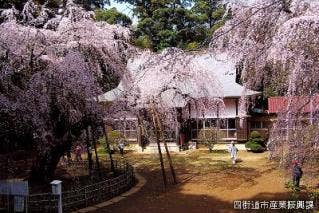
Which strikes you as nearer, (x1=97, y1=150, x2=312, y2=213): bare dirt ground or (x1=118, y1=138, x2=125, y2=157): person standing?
(x1=97, y1=150, x2=312, y2=213): bare dirt ground

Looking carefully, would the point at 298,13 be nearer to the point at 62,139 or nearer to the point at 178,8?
the point at 62,139

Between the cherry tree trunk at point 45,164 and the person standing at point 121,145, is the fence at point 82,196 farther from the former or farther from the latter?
the person standing at point 121,145

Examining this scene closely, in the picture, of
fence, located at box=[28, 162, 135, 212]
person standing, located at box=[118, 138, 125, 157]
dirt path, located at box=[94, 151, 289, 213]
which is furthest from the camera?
person standing, located at box=[118, 138, 125, 157]

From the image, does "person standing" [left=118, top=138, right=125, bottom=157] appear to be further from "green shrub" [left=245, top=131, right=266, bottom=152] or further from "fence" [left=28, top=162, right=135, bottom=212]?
"fence" [left=28, top=162, right=135, bottom=212]

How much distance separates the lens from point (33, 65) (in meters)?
16.0

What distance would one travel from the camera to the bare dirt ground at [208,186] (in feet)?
49.9

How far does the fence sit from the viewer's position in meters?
14.2

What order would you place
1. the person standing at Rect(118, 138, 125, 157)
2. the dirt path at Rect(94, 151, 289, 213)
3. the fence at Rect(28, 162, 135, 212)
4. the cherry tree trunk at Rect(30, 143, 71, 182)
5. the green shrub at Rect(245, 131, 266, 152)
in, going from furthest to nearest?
1. the person standing at Rect(118, 138, 125, 157)
2. the green shrub at Rect(245, 131, 266, 152)
3. the cherry tree trunk at Rect(30, 143, 71, 182)
4. the dirt path at Rect(94, 151, 289, 213)
5. the fence at Rect(28, 162, 135, 212)

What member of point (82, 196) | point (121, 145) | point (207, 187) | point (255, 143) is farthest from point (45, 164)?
point (255, 143)

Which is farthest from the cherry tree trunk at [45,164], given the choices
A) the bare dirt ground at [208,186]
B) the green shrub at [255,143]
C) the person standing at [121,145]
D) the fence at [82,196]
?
the green shrub at [255,143]

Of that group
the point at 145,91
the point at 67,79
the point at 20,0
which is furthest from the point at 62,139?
the point at 20,0

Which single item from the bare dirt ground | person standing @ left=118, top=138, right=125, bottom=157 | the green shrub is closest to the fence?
the bare dirt ground

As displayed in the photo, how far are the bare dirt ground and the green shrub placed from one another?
5.97 feet

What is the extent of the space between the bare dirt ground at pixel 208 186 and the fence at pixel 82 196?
0.72 meters
